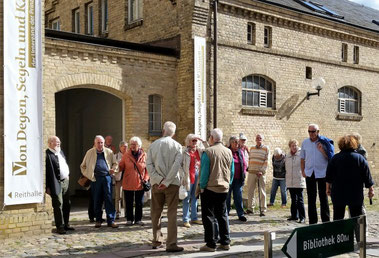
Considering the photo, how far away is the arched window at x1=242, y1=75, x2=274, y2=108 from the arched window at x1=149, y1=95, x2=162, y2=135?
3.45m

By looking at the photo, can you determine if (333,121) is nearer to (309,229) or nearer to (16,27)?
(16,27)

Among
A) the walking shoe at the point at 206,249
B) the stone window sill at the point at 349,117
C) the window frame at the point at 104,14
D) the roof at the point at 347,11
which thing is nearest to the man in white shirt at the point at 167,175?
the walking shoe at the point at 206,249

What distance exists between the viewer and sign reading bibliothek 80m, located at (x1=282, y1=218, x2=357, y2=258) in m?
4.04

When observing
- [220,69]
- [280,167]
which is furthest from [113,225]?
[220,69]

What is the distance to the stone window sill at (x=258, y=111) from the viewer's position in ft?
53.8

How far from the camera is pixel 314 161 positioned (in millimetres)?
9109

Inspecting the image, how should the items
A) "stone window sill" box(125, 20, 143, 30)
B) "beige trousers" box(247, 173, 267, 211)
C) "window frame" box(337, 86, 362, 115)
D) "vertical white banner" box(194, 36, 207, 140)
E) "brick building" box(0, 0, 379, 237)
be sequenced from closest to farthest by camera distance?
"beige trousers" box(247, 173, 267, 211), "brick building" box(0, 0, 379, 237), "vertical white banner" box(194, 36, 207, 140), "stone window sill" box(125, 20, 143, 30), "window frame" box(337, 86, 362, 115)

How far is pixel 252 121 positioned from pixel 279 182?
14.3ft

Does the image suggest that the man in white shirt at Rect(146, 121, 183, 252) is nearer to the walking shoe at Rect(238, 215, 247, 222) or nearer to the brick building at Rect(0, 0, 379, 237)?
the walking shoe at Rect(238, 215, 247, 222)

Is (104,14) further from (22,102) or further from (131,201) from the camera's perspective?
(131,201)

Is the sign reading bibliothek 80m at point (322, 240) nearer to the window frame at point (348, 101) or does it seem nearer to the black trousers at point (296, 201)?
the black trousers at point (296, 201)

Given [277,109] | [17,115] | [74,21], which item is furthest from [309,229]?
[74,21]

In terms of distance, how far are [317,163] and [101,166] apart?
4307 mm

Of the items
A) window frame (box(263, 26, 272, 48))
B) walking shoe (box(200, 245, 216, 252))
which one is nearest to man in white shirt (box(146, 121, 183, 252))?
walking shoe (box(200, 245, 216, 252))
